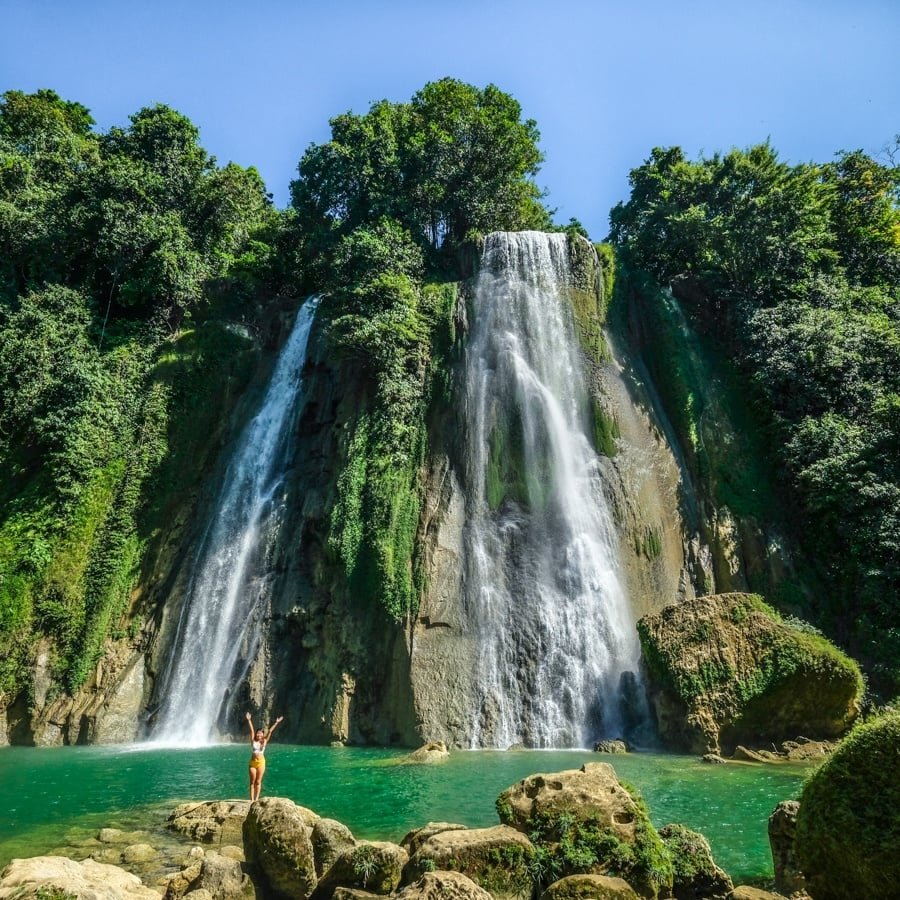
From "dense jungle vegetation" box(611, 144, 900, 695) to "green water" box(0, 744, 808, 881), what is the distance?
702cm

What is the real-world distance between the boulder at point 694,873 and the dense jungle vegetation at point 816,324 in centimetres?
1181

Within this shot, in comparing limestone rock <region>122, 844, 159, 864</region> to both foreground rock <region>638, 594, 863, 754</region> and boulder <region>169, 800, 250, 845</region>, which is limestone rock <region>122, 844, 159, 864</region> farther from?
foreground rock <region>638, 594, 863, 754</region>

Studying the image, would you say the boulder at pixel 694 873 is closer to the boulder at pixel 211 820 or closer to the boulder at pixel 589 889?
the boulder at pixel 589 889

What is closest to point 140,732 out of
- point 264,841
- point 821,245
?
point 264,841

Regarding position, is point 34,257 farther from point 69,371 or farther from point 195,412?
point 195,412

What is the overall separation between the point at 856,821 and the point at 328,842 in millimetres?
4798

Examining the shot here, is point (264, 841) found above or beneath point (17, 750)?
beneath

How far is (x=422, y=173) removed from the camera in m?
31.3

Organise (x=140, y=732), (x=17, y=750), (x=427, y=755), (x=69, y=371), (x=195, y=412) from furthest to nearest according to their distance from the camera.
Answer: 1. (x=195, y=412)
2. (x=69, y=371)
3. (x=140, y=732)
4. (x=17, y=750)
5. (x=427, y=755)

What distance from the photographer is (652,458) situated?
21625 millimetres

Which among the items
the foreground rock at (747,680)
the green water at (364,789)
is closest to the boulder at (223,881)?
the green water at (364,789)

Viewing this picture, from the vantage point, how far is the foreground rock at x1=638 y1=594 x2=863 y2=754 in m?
14.2

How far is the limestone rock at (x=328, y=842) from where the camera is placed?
22.8 ft

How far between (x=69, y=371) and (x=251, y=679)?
39.9 feet
